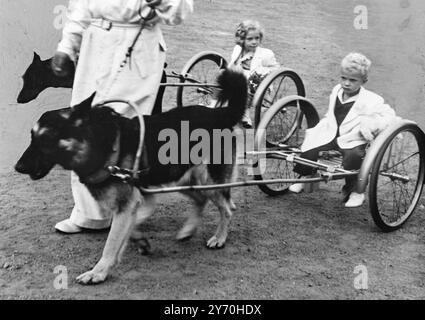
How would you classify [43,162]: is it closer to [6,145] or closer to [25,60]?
[6,145]

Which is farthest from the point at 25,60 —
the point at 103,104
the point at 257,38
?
the point at 103,104

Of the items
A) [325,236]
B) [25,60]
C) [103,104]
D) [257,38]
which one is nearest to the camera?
[103,104]

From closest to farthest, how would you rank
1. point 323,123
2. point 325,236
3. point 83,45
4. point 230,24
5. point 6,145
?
1. point 83,45
2. point 325,236
3. point 323,123
4. point 6,145
5. point 230,24

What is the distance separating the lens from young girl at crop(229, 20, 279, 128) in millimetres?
6075

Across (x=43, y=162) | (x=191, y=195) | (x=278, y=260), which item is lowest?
(x=278, y=260)

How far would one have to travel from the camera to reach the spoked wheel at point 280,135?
452 centimetres

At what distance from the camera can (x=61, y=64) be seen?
3.98 meters

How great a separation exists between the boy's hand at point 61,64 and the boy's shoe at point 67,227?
110 centimetres

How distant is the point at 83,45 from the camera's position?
393 cm

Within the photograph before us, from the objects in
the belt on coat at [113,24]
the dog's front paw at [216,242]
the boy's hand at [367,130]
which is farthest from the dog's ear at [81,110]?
the boy's hand at [367,130]

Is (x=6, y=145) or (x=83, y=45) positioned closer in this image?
(x=83, y=45)

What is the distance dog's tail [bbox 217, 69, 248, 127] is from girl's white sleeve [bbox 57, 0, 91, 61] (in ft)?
3.45

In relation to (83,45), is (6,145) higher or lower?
lower

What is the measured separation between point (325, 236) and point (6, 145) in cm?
332
